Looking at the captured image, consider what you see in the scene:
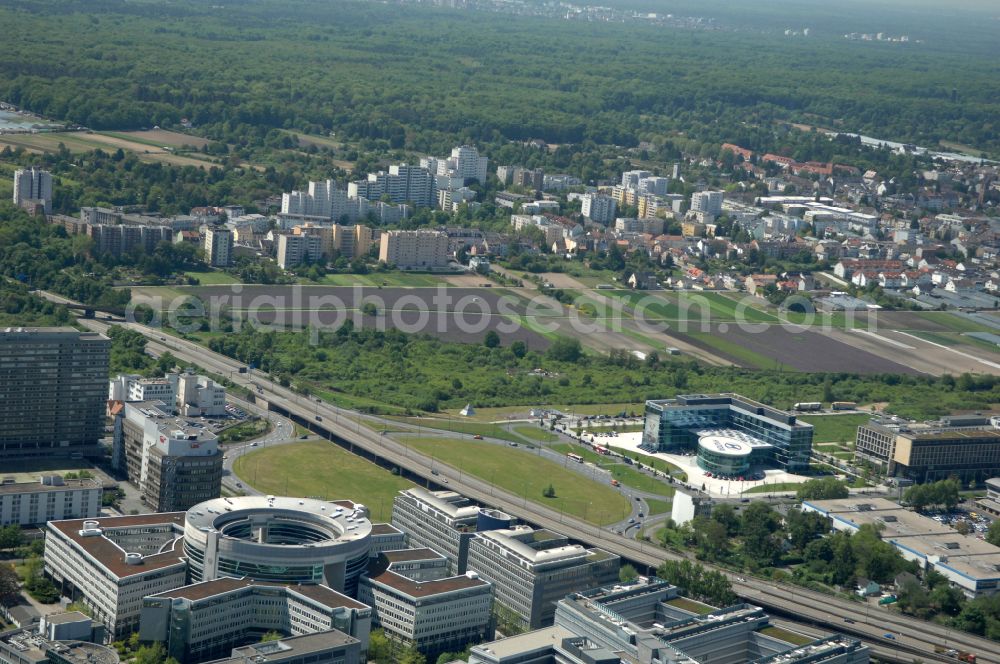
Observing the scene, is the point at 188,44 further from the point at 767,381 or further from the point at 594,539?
the point at 594,539

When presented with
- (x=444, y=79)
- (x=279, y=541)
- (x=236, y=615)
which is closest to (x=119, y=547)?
(x=279, y=541)

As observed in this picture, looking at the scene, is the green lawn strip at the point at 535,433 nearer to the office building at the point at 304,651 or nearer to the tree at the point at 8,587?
the tree at the point at 8,587

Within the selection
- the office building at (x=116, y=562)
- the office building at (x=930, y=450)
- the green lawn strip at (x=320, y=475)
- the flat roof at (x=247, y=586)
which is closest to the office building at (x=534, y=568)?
the flat roof at (x=247, y=586)

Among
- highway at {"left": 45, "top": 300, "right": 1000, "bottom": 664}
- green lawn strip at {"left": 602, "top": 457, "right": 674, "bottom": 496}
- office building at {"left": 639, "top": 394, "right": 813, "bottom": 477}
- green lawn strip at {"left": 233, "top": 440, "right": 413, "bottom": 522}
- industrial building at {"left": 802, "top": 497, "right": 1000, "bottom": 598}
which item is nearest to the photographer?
highway at {"left": 45, "top": 300, "right": 1000, "bottom": 664}

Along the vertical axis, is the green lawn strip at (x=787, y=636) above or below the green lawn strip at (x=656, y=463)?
above

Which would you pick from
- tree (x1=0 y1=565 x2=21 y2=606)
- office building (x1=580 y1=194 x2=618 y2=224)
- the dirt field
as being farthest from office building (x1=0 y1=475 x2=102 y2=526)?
the dirt field

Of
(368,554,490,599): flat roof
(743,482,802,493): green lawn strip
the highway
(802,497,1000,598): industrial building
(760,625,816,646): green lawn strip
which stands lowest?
(743,482,802,493): green lawn strip

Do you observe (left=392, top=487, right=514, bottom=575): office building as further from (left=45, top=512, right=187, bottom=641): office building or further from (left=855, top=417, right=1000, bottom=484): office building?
(left=855, top=417, right=1000, bottom=484): office building
